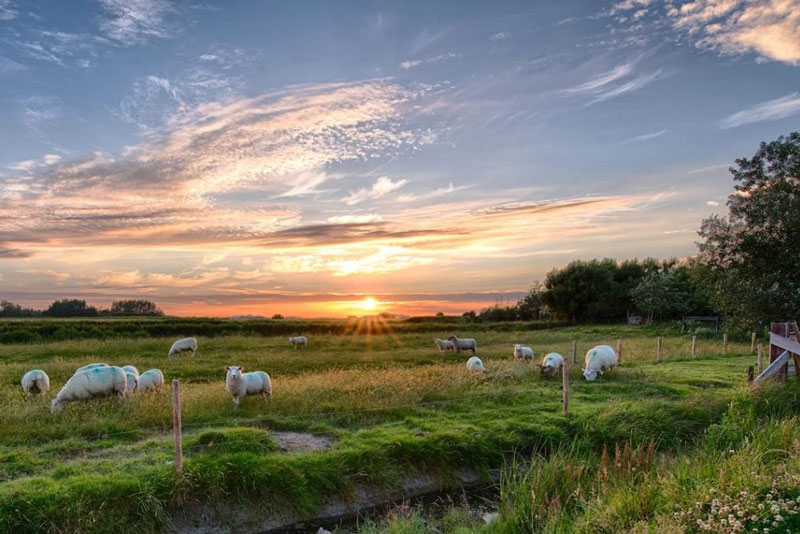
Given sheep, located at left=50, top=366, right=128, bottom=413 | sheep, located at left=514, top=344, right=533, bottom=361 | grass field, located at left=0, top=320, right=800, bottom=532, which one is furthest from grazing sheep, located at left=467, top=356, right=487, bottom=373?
sheep, located at left=50, top=366, right=128, bottom=413

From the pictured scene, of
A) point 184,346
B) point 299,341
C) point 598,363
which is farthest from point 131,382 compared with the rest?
point 299,341

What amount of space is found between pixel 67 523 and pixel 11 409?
708 centimetres

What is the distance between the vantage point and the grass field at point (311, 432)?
8.70 meters

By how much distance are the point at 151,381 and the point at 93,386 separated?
3.21m

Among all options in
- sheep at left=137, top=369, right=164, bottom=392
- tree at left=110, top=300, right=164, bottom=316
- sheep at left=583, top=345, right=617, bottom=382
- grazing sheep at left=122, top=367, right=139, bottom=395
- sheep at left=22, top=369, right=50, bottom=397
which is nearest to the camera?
grazing sheep at left=122, top=367, right=139, bottom=395

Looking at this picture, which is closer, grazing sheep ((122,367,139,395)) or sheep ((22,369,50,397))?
grazing sheep ((122,367,139,395))

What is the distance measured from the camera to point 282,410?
44.9 feet

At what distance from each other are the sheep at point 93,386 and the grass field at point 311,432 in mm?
582

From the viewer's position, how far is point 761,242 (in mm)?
29203

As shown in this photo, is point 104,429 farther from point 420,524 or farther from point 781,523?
point 781,523

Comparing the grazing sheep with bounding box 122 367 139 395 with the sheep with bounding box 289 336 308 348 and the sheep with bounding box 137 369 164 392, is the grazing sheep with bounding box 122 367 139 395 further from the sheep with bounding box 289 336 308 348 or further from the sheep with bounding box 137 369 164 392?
the sheep with bounding box 289 336 308 348

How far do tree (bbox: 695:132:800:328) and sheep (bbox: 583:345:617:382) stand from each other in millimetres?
13419

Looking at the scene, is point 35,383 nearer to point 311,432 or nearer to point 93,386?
point 93,386

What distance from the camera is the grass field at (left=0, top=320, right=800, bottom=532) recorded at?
870 cm
